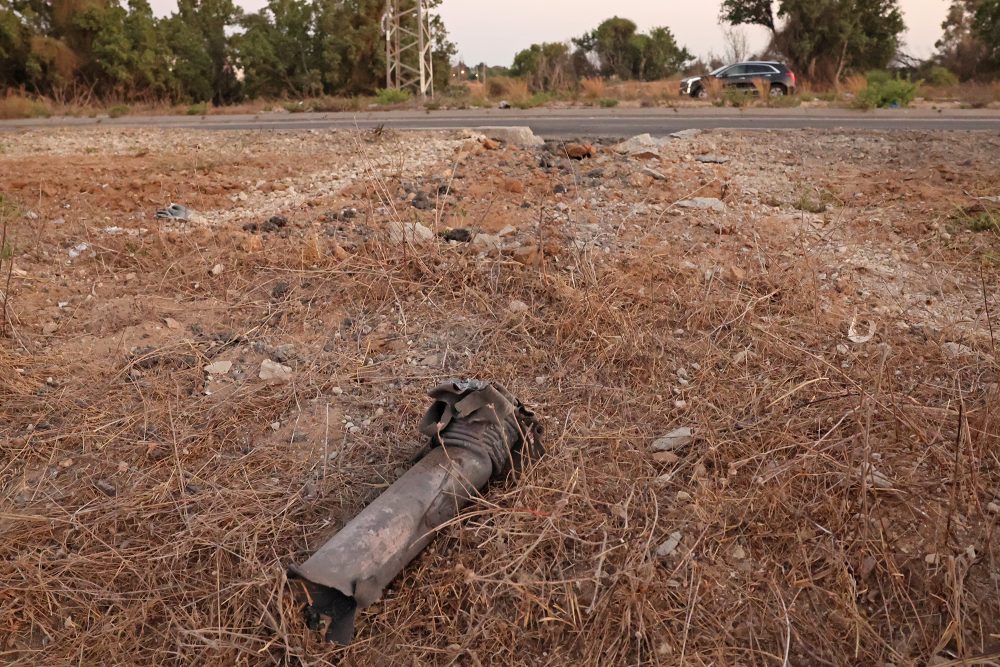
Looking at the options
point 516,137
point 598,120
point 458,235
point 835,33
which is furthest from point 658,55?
point 458,235

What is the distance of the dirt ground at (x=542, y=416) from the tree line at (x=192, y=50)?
1598 cm

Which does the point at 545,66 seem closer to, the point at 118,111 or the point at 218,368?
the point at 118,111

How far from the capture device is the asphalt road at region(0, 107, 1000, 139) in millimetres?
7887

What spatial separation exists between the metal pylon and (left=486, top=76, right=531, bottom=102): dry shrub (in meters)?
2.35

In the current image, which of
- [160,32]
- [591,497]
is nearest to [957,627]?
[591,497]

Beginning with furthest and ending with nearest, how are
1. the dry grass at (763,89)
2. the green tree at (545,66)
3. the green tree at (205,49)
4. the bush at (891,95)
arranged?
the green tree at (205,49) → the green tree at (545,66) → the dry grass at (763,89) → the bush at (891,95)

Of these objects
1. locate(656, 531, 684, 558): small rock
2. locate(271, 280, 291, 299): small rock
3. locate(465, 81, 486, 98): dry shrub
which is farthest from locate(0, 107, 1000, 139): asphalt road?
locate(656, 531, 684, 558): small rock

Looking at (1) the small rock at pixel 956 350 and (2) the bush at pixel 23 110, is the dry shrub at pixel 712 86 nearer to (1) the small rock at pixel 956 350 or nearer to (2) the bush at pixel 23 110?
(1) the small rock at pixel 956 350

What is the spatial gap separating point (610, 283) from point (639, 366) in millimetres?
606

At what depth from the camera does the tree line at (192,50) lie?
60.2 feet

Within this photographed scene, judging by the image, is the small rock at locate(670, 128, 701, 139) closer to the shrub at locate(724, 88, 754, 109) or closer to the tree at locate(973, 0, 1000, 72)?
the shrub at locate(724, 88, 754, 109)

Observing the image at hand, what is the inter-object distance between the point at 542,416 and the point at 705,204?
2.46 m

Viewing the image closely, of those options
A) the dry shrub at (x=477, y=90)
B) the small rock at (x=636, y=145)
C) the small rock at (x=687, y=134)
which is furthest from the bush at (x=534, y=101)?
the small rock at (x=636, y=145)

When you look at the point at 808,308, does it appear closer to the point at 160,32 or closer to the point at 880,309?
the point at 880,309
